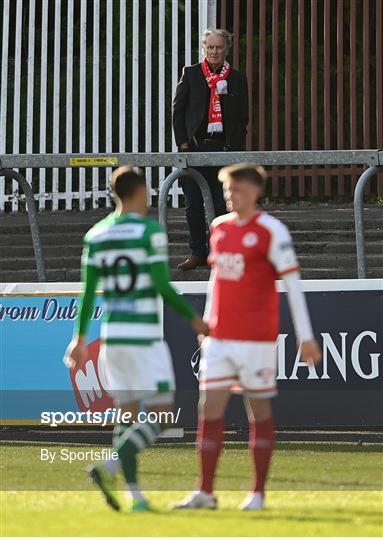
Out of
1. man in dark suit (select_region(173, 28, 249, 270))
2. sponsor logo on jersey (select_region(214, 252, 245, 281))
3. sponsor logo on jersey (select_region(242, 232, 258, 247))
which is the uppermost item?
man in dark suit (select_region(173, 28, 249, 270))

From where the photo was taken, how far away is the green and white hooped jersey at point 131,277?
7.05m

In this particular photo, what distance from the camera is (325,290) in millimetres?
11125

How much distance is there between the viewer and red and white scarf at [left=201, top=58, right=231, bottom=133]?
39.3ft

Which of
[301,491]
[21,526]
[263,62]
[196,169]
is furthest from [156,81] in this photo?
[21,526]

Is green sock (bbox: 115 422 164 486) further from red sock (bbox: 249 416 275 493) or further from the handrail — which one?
the handrail

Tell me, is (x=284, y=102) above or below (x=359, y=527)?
above

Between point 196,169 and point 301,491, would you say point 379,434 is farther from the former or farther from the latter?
point 301,491

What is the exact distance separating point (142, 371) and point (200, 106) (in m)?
5.24

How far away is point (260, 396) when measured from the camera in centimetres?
734

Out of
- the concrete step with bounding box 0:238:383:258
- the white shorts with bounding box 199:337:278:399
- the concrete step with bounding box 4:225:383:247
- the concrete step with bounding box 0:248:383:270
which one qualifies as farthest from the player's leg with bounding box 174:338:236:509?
the concrete step with bounding box 4:225:383:247

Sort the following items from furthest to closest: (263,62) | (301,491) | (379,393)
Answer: (263,62) < (379,393) < (301,491)

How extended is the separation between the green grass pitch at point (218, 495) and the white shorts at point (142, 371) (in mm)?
511

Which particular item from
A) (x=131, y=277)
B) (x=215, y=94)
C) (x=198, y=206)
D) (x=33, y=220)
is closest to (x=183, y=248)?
(x=198, y=206)

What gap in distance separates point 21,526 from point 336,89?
13.1 metres
